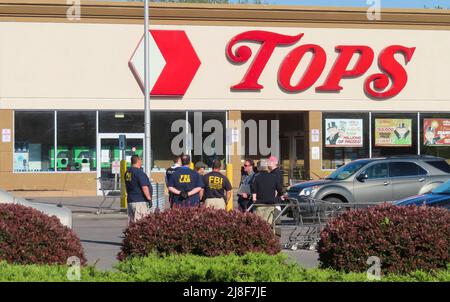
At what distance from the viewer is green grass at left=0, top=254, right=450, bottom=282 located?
746 centimetres

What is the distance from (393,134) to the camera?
113 feet

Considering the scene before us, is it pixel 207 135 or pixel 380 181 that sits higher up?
pixel 207 135

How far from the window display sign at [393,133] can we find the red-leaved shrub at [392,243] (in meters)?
25.4

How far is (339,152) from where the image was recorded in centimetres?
3403

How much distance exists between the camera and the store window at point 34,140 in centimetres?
3180

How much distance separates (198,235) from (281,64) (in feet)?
79.1

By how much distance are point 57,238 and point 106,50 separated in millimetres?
23340

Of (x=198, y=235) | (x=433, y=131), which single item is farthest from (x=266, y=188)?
(x=433, y=131)

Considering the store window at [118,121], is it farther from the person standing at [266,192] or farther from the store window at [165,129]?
the person standing at [266,192]

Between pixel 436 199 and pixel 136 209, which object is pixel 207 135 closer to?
pixel 136 209

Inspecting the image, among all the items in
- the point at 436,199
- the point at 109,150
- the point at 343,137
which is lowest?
the point at 436,199

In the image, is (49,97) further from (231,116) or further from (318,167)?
(318,167)

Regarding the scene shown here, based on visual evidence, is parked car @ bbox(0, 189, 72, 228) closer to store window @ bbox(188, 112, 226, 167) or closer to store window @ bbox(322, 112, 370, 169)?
store window @ bbox(188, 112, 226, 167)

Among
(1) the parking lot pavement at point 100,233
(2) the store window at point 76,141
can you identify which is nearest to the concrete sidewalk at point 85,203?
(1) the parking lot pavement at point 100,233
